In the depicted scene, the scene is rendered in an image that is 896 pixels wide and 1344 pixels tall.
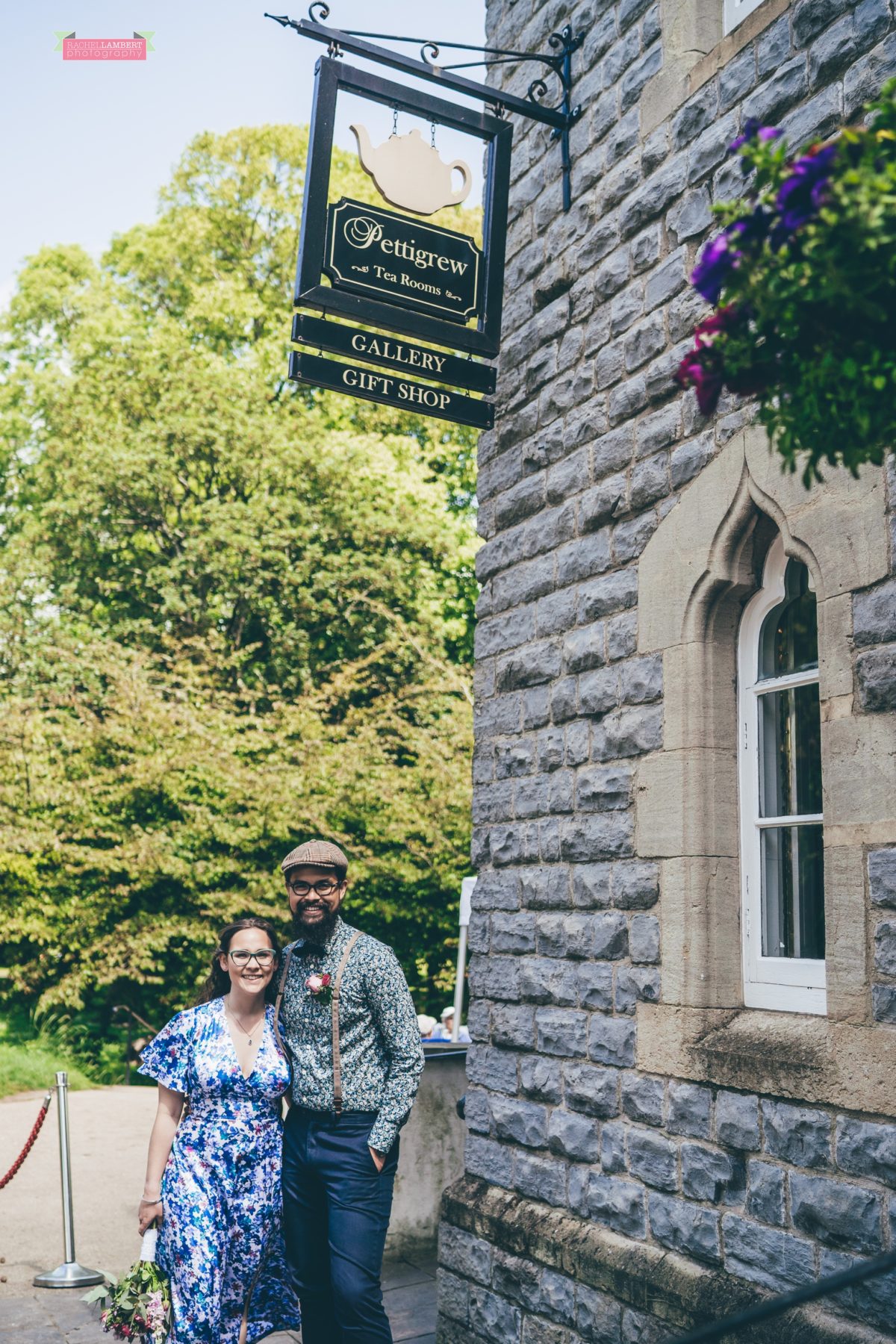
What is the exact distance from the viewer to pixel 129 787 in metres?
15.1

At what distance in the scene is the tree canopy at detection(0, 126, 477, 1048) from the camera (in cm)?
1497

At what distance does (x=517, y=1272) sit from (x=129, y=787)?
35.7 ft

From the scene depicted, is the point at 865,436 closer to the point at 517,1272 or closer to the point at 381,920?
the point at 517,1272

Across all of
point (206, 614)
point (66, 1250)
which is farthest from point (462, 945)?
point (206, 614)

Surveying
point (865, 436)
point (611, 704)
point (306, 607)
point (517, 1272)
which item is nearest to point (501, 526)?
point (611, 704)

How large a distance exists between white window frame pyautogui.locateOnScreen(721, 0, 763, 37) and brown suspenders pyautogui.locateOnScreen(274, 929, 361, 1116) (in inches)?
143

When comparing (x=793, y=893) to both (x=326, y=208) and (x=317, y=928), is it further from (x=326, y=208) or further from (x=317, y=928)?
(x=326, y=208)

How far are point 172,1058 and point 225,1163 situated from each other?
1.32 ft

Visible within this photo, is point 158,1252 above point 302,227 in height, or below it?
below

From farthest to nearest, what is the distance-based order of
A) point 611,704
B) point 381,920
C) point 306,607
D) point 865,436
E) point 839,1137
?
point 306,607 → point 381,920 → point 611,704 → point 839,1137 → point 865,436

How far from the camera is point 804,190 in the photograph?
209 cm

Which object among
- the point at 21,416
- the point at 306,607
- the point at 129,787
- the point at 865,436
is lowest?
the point at 865,436

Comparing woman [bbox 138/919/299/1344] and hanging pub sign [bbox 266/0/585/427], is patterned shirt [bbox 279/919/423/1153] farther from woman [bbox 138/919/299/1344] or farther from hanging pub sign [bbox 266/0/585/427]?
hanging pub sign [bbox 266/0/585/427]

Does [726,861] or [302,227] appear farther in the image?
[302,227]
